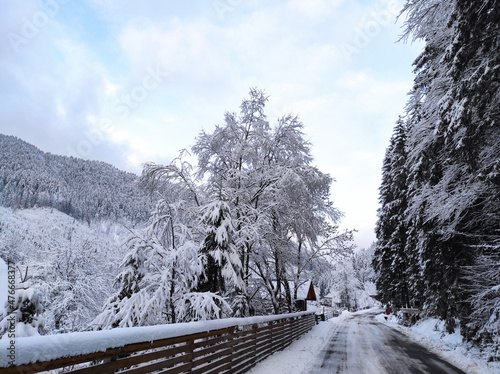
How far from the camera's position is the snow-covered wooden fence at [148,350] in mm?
2195

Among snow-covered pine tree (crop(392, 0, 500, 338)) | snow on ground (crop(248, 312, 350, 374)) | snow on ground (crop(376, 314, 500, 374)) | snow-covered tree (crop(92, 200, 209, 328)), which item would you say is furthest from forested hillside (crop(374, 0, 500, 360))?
snow-covered tree (crop(92, 200, 209, 328))

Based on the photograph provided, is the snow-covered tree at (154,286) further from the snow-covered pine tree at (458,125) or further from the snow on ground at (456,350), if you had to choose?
the snow on ground at (456,350)

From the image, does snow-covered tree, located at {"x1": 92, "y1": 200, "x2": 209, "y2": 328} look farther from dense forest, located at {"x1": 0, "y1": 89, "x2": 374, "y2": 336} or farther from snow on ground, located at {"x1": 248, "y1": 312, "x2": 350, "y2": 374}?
snow on ground, located at {"x1": 248, "y1": 312, "x2": 350, "y2": 374}

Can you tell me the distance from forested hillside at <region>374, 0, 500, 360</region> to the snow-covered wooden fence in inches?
215

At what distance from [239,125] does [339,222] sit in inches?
263

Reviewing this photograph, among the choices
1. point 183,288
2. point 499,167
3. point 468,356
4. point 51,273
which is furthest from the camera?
point 51,273

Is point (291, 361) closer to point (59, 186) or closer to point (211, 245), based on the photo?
point (211, 245)

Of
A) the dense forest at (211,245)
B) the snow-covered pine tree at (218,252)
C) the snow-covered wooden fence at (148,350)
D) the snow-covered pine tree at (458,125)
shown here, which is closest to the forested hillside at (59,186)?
the dense forest at (211,245)

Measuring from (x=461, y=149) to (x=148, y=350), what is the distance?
7.14m

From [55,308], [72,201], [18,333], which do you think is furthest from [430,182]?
[72,201]

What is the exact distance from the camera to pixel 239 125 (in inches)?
553

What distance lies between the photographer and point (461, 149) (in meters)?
6.80

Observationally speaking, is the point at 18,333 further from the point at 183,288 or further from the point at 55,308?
the point at 55,308

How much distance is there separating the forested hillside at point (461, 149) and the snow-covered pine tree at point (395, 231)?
37.9 feet
